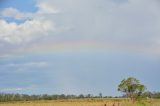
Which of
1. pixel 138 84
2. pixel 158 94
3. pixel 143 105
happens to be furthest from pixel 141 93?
pixel 158 94

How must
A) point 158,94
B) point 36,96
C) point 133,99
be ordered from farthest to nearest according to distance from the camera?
1. point 36,96
2. point 158,94
3. point 133,99

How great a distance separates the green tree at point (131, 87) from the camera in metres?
59.6

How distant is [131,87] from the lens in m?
59.8

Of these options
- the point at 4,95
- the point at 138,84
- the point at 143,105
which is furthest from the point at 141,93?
the point at 4,95

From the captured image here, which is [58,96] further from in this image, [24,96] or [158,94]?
[158,94]

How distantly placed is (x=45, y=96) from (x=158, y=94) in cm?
4246

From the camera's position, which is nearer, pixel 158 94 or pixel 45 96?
pixel 158 94

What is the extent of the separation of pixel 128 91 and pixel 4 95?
84.4 m

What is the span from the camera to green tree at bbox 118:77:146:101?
5959 cm

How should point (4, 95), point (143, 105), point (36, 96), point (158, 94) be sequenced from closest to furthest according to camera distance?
1. point (143, 105)
2. point (158, 94)
3. point (4, 95)
4. point (36, 96)

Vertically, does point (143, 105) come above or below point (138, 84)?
below

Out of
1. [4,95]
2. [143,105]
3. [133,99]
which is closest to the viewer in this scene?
[143,105]

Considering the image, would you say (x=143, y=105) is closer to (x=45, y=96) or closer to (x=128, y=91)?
(x=128, y=91)

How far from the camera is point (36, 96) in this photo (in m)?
147
